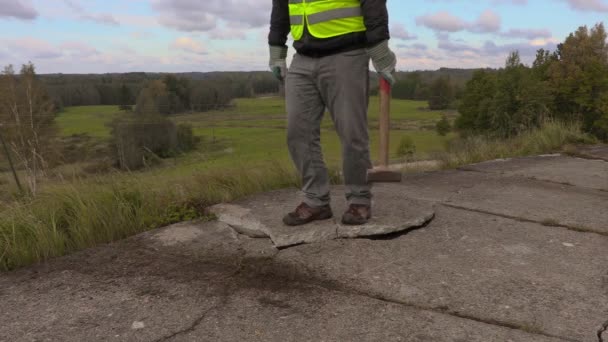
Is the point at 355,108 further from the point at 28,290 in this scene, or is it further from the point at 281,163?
the point at 28,290

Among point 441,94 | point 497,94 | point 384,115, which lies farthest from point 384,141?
point 441,94

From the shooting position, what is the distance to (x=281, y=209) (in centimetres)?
365

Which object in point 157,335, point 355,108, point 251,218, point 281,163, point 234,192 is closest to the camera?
point 157,335

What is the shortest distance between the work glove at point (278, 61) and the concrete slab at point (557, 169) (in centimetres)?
310

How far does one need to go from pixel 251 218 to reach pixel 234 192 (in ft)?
2.81

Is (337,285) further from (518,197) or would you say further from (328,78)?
(518,197)

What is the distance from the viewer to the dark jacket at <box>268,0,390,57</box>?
2.86 meters

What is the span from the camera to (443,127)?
115 ft

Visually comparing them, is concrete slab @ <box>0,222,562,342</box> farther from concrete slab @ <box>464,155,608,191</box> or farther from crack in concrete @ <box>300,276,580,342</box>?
concrete slab @ <box>464,155,608,191</box>

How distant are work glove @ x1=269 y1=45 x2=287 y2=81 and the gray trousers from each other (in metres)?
0.19

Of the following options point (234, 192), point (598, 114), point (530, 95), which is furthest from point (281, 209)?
point (598, 114)

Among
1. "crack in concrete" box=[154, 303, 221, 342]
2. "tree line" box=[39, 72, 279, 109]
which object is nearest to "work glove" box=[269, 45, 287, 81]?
"crack in concrete" box=[154, 303, 221, 342]

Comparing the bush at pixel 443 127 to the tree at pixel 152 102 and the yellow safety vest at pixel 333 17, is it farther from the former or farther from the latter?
the yellow safety vest at pixel 333 17

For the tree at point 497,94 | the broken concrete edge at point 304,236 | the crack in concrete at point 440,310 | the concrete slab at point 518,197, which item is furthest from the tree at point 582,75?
the crack in concrete at point 440,310
